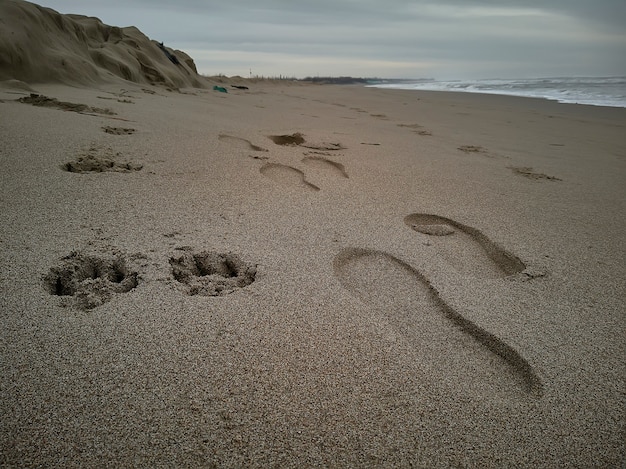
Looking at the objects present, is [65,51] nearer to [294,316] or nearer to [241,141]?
[241,141]

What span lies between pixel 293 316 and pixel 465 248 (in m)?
0.83

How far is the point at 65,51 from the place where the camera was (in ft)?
16.7

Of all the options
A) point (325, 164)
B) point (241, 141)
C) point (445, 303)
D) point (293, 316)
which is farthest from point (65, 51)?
point (445, 303)

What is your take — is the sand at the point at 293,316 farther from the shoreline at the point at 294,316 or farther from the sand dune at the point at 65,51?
the sand dune at the point at 65,51

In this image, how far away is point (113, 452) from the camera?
0.66m

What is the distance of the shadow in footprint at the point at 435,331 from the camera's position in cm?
88

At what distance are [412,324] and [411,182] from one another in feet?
4.15

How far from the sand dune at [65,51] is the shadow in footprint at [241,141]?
3.08 m

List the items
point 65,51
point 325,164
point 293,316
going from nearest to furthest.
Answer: point 293,316 < point 325,164 < point 65,51

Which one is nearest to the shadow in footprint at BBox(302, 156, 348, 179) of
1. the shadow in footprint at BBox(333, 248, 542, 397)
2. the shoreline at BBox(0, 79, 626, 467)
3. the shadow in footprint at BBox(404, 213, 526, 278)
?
the shoreline at BBox(0, 79, 626, 467)

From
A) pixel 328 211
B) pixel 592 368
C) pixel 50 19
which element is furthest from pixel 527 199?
pixel 50 19

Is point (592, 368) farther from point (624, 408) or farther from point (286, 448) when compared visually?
point (286, 448)

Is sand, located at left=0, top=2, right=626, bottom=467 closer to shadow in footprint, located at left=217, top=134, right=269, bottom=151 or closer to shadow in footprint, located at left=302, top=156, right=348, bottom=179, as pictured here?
shadow in footprint, located at left=302, top=156, right=348, bottom=179

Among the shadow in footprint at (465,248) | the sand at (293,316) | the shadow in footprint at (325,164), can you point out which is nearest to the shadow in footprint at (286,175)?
the sand at (293,316)
